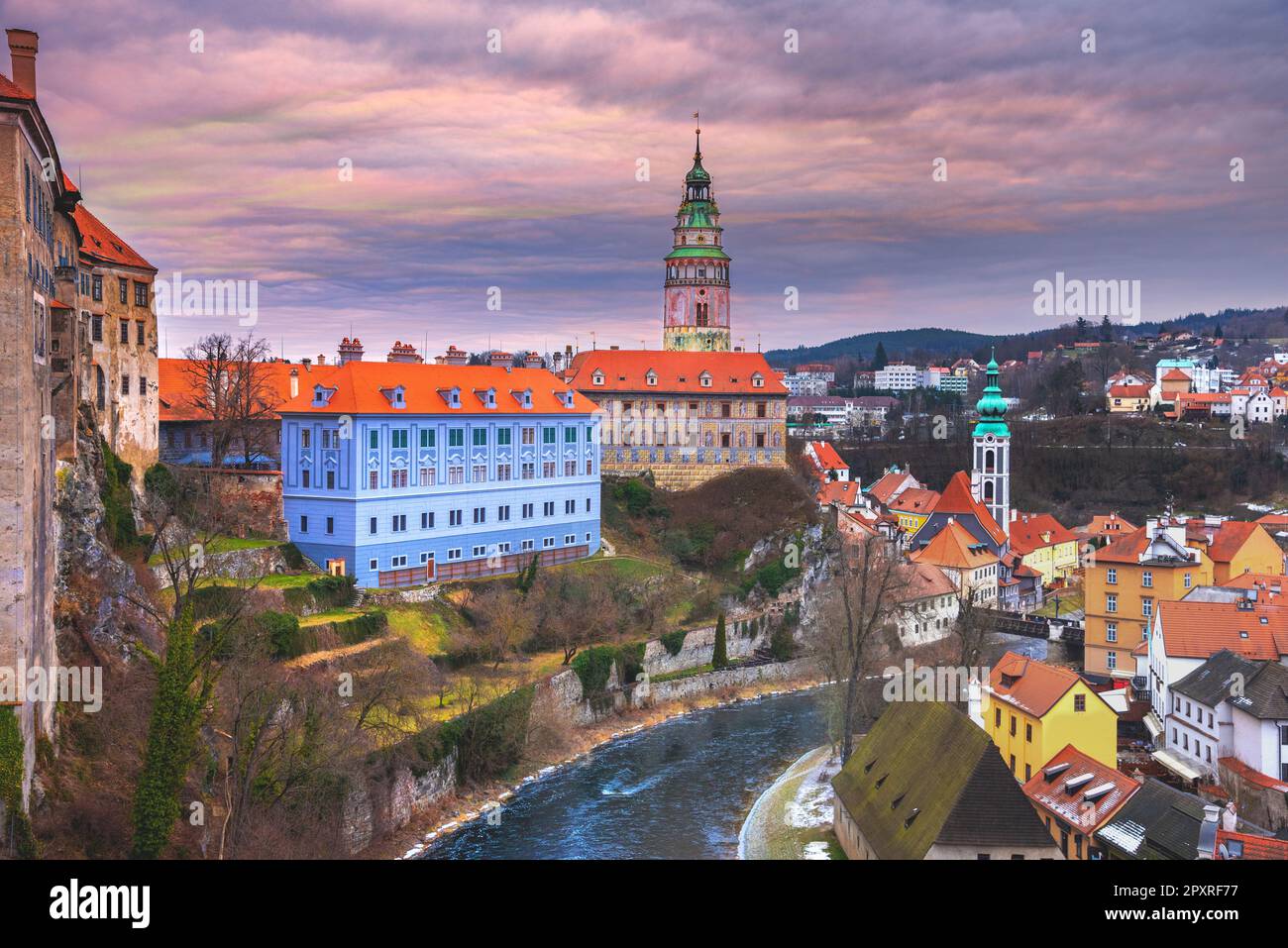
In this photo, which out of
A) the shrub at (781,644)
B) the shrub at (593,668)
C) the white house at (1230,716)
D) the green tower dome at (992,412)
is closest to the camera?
the white house at (1230,716)

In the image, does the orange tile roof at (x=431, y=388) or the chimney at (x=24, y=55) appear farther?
the orange tile roof at (x=431, y=388)

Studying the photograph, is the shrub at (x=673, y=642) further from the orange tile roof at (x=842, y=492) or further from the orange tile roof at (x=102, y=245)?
the orange tile roof at (x=842, y=492)

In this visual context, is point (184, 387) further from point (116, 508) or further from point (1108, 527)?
point (1108, 527)

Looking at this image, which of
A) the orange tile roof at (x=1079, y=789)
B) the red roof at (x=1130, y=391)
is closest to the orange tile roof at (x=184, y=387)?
the orange tile roof at (x=1079, y=789)

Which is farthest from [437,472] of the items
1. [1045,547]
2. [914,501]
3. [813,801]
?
[914,501]

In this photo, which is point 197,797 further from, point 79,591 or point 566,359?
point 566,359
